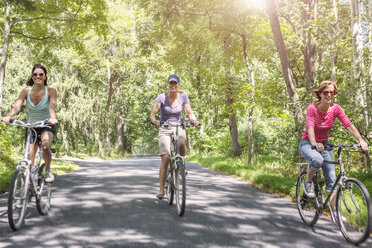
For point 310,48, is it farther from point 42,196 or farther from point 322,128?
point 42,196

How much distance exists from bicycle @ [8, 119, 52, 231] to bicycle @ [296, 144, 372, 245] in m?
3.80

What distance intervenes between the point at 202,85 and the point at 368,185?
2335 centimetres

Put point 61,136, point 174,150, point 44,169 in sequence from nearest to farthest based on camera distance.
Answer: point 44,169 < point 174,150 < point 61,136

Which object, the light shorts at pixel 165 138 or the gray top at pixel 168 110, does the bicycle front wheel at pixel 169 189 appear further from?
the gray top at pixel 168 110

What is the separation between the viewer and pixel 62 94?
22234 millimetres

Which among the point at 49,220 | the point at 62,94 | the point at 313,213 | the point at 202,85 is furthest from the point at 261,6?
the point at 202,85

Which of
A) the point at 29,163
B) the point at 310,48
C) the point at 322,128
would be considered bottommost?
the point at 29,163

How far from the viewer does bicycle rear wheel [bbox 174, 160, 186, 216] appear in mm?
5102

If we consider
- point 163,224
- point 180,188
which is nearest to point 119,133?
point 180,188

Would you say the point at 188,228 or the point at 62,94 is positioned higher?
the point at 62,94

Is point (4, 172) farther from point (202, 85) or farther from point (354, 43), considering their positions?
point (202, 85)

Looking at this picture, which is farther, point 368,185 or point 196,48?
point 196,48

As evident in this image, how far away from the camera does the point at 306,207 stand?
197 inches

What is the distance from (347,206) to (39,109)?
4403mm
